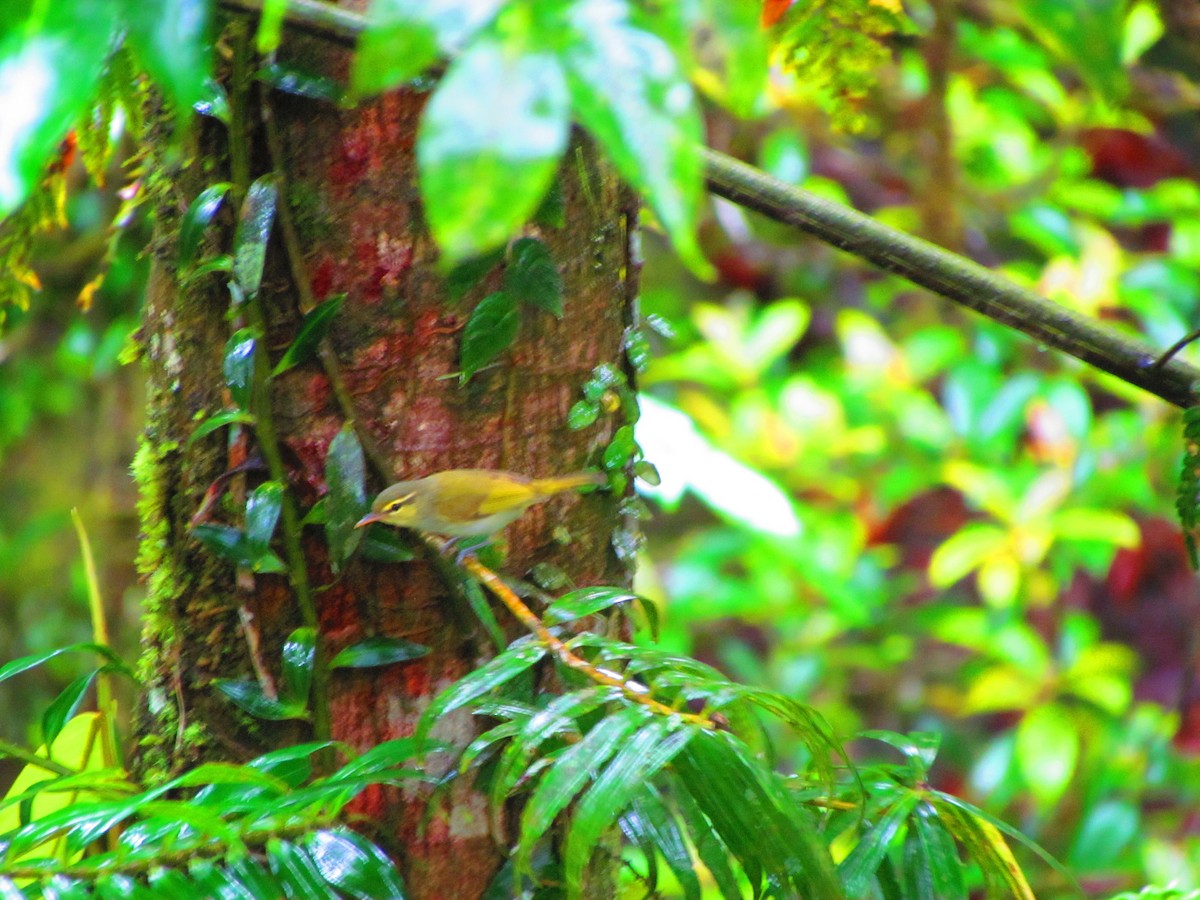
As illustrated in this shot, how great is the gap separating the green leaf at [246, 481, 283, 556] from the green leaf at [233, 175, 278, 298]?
164 millimetres

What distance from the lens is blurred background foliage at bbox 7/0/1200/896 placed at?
2.92m

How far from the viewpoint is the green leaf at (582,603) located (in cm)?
88

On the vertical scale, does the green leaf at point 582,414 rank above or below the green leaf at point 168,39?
below

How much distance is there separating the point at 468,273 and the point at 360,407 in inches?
5.7

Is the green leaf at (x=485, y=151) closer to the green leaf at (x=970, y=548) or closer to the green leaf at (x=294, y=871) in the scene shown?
the green leaf at (x=294, y=871)

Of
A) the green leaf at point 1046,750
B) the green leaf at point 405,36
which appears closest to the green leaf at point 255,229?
the green leaf at point 405,36

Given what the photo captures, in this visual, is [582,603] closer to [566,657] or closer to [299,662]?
[566,657]

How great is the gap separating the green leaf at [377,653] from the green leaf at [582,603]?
0.12 meters

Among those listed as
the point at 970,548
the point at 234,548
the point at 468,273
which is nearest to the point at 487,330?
the point at 468,273

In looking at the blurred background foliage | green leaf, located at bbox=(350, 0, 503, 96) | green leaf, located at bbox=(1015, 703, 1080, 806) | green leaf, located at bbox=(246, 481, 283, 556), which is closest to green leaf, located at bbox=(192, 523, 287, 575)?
green leaf, located at bbox=(246, 481, 283, 556)

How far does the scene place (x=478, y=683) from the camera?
0.82m

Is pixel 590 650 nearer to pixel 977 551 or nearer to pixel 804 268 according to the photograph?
pixel 977 551

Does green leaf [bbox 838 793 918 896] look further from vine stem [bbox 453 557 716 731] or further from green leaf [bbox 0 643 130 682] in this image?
green leaf [bbox 0 643 130 682]

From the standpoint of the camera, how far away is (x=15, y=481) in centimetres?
389
